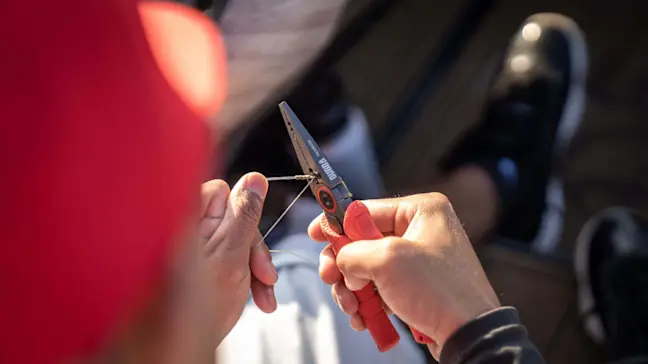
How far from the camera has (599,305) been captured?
3.16ft

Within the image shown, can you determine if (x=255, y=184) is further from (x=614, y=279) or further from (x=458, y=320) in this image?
(x=614, y=279)

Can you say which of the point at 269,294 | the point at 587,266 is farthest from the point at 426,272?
the point at 587,266

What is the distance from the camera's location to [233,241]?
19.9 inches

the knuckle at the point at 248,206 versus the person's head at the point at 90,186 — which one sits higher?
the person's head at the point at 90,186

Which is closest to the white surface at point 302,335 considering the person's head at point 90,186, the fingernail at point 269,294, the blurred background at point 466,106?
the fingernail at point 269,294

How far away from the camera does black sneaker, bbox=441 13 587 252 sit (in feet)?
3.38

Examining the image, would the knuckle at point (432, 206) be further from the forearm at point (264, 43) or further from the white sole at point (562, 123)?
the white sole at point (562, 123)

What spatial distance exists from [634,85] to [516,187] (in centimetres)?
28

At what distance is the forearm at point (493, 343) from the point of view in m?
0.46

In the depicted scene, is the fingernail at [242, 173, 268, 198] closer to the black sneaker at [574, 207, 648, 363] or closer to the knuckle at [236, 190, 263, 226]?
the knuckle at [236, 190, 263, 226]

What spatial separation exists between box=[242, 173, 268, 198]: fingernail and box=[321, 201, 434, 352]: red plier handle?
61 mm

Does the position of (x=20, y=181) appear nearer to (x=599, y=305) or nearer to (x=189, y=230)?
(x=189, y=230)

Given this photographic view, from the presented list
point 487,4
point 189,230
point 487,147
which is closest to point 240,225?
point 189,230

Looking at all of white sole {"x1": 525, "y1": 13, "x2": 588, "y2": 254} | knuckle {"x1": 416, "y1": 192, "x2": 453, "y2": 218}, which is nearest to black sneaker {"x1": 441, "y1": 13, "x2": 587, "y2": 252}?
white sole {"x1": 525, "y1": 13, "x2": 588, "y2": 254}
